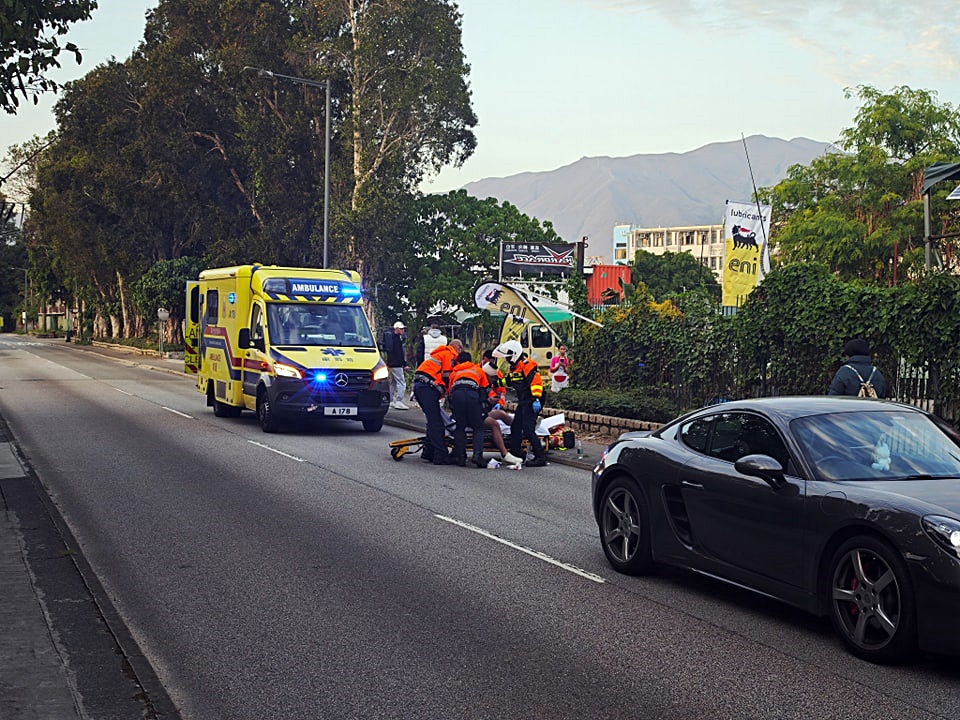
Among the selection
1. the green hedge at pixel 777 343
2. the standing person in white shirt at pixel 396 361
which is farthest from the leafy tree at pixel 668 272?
the green hedge at pixel 777 343

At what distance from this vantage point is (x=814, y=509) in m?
6.86

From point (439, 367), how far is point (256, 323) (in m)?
5.99

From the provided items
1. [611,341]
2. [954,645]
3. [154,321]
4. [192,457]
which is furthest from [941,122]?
[154,321]

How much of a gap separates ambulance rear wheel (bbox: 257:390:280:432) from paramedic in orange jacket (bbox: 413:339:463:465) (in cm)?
439

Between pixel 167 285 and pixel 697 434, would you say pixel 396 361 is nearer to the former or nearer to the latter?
pixel 697 434

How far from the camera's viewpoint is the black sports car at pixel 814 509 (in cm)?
618

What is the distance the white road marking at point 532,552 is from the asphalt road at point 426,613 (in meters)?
0.03

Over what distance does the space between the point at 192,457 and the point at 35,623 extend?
373 inches

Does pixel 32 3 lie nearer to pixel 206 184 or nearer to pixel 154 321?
pixel 206 184

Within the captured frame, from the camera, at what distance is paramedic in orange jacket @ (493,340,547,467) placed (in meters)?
15.3

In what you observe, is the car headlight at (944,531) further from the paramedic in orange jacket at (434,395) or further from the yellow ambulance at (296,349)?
the yellow ambulance at (296,349)

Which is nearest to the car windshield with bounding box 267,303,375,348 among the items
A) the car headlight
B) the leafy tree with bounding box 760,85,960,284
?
the car headlight

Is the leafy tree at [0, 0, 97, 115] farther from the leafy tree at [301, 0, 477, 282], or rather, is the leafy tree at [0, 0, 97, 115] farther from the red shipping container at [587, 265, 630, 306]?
the red shipping container at [587, 265, 630, 306]

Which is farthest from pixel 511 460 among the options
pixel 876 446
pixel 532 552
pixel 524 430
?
pixel 876 446
